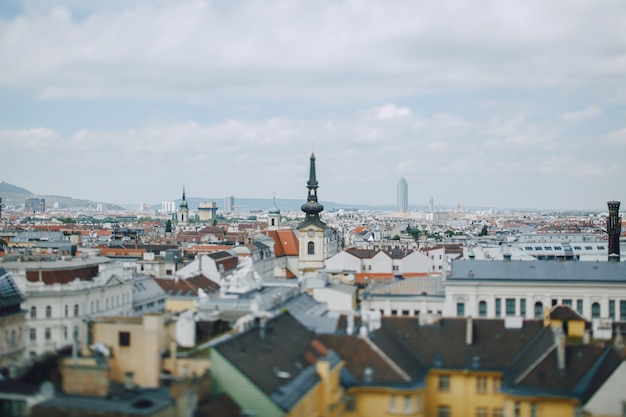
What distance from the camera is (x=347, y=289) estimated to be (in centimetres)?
7531

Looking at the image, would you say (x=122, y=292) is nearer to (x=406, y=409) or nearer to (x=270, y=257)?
(x=406, y=409)

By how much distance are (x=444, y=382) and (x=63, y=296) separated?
39630mm

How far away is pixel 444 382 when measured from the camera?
4591 cm

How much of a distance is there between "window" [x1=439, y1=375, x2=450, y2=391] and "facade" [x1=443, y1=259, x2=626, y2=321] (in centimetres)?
3037

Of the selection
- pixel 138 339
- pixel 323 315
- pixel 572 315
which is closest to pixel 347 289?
pixel 323 315

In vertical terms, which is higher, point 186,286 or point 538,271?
point 538,271

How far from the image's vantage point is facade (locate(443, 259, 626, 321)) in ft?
252

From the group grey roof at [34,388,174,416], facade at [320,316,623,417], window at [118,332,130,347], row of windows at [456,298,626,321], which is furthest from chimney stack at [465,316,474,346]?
row of windows at [456,298,626,321]

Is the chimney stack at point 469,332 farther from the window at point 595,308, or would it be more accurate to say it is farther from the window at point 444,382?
the window at point 595,308

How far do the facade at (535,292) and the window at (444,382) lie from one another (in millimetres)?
30367


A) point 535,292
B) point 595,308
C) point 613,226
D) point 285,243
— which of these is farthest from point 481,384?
point 285,243

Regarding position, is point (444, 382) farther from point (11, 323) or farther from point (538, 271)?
point (538, 271)

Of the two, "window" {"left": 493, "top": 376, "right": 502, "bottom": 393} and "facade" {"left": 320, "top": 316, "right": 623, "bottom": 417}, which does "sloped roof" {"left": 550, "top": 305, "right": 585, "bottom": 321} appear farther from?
"window" {"left": 493, "top": 376, "right": 502, "bottom": 393}

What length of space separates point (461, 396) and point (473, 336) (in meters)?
4.13
